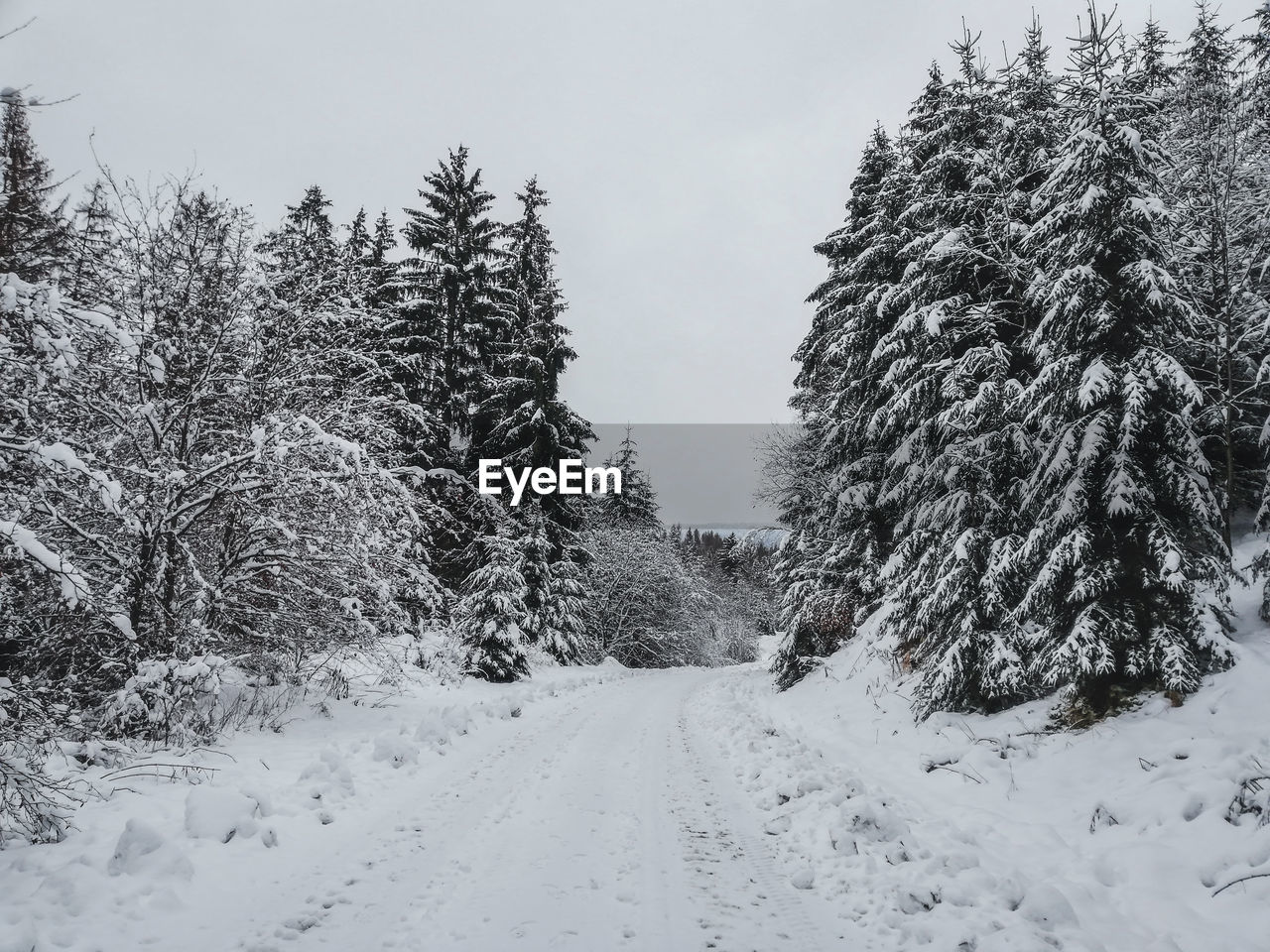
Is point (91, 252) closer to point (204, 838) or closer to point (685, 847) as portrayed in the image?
point (204, 838)

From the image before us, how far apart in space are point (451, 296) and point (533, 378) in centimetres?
380

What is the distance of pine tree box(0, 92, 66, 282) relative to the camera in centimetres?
461

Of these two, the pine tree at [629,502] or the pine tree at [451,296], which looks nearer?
the pine tree at [451,296]

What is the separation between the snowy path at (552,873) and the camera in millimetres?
4148

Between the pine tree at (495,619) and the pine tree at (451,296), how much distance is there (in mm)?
5093

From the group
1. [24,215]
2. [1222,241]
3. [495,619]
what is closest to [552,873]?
[24,215]

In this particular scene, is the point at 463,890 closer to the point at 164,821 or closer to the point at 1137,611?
the point at 164,821

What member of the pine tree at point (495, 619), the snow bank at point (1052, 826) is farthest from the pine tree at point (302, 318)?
the snow bank at point (1052, 826)

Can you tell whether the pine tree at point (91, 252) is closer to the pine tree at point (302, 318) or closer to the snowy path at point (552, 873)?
the pine tree at point (302, 318)

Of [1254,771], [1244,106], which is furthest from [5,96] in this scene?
[1244,106]

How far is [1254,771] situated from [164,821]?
937cm

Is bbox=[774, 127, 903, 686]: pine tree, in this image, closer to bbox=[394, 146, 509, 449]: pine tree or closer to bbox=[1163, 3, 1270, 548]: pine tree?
bbox=[1163, 3, 1270, 548]: pine tree

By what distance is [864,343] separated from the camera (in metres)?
15.5

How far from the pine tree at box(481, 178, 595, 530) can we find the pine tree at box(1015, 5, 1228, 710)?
15.3 meters
